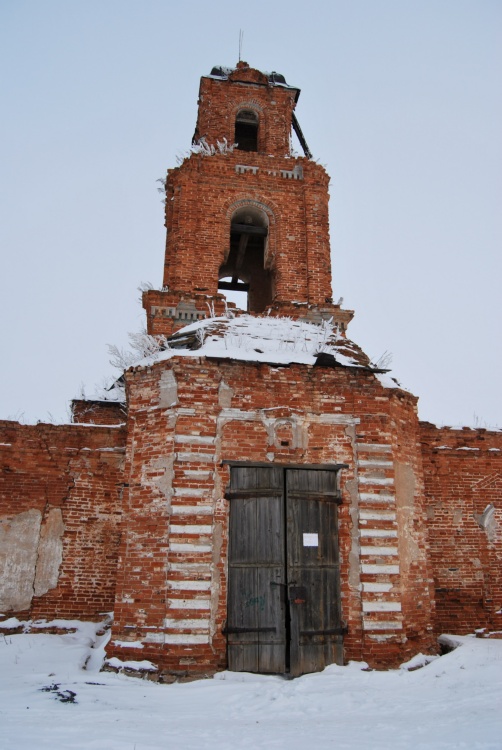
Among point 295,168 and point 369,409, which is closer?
point 369,409

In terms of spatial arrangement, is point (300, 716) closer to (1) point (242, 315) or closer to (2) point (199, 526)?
(2) point (199, 526)

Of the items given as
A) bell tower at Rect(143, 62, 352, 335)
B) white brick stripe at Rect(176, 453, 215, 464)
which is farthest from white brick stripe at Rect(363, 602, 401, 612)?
bell tower at Rect(143, 62, 352, 335)

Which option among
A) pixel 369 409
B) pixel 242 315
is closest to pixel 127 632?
pixel 369 409

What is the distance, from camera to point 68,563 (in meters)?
9.07

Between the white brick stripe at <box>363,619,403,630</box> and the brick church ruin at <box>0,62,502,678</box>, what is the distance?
0.7 inches

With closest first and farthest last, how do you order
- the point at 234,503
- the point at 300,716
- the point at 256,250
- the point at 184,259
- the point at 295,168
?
the point at 300,716 → the point at 234,503 → the point at 184,259 → the point at 295,168 → the point at 256,250

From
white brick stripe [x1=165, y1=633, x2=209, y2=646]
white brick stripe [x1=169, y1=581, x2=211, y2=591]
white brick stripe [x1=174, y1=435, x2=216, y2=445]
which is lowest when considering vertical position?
white brick stripe [x1=165, y1=633, x2=209, y2=646]

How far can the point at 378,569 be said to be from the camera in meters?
7.41

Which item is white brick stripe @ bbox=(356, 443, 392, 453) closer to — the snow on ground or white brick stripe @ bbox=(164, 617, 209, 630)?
the snow on ground

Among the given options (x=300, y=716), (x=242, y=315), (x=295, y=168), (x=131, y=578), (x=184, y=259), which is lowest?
(x=300, y=716)

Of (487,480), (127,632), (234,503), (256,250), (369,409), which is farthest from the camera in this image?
(256,250)

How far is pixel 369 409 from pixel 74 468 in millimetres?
5049

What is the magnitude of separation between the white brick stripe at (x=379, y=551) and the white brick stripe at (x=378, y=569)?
151 mm

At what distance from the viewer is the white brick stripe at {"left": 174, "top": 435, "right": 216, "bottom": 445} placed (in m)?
7.57
